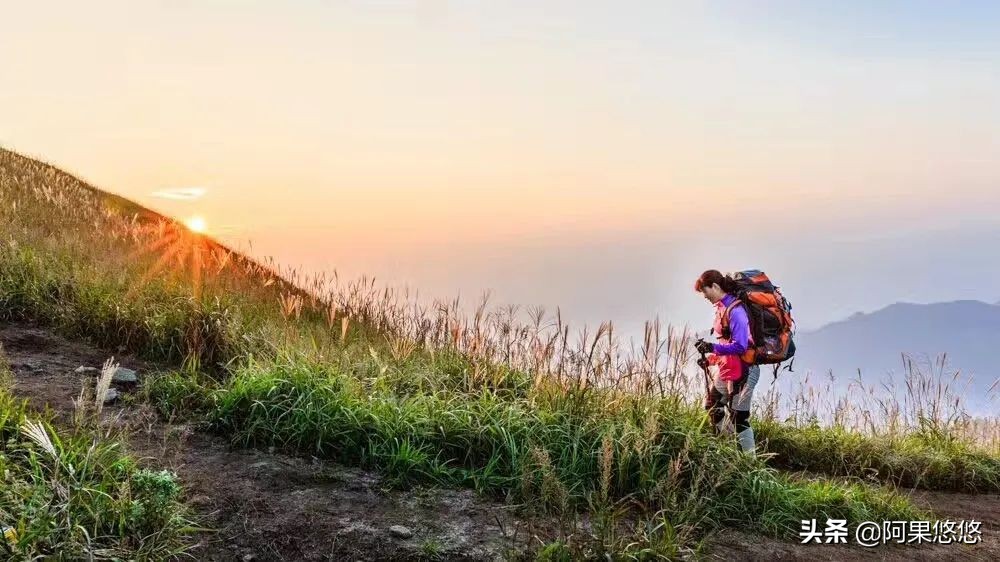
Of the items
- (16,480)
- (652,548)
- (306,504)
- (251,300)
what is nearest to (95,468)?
(16,480)

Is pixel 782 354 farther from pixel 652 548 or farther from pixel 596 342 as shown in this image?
pixel 652 548

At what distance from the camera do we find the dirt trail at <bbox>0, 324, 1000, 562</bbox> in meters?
3.61

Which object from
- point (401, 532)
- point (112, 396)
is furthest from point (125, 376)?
point (401, 532)

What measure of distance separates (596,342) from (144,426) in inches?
143

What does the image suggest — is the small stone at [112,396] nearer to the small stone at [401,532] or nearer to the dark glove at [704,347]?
the small stone at [401,532]

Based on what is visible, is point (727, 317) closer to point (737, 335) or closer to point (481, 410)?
point (737, 335)

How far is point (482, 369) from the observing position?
6.09 m

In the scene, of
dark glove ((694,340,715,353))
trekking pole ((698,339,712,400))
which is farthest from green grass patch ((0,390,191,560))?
trekking pole ((698,339,712,400))

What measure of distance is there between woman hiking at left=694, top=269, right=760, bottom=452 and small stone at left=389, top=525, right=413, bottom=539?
10.6 ft

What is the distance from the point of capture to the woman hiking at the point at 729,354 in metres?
6.09

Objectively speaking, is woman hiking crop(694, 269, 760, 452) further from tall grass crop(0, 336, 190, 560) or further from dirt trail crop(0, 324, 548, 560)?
tall grass crop(0, 336, 190, 560)

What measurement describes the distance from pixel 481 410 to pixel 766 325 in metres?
2.95

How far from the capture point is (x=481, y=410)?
5.23 meters

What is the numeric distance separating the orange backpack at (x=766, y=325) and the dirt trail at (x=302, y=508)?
3174 mm
